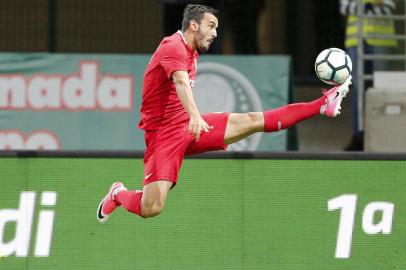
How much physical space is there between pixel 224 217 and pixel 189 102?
149cm

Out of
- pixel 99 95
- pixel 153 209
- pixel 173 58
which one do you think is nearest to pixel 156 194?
pixel 153 209

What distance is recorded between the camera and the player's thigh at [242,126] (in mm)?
10766

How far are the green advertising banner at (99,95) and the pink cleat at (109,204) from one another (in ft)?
12.4

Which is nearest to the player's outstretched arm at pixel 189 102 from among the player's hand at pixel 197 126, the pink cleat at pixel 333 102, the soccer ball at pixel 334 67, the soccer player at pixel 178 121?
the player's hand at pixel 197 126

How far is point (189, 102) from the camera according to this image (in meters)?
10.1

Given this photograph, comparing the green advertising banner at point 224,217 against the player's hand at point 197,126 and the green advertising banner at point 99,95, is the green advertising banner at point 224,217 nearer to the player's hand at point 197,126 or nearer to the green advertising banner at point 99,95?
the player's hand at point 197,126

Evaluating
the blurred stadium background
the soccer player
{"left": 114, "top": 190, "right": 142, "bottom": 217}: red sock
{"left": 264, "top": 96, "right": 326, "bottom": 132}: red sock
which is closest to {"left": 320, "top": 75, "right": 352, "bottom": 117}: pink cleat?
the soccer player

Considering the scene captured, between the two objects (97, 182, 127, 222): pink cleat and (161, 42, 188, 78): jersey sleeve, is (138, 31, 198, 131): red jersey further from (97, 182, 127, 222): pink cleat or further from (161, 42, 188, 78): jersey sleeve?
(97, 182, 127, 222): pink cleat

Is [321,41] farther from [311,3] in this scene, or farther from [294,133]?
[294,133]

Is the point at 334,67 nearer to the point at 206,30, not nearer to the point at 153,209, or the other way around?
the point at 206,30

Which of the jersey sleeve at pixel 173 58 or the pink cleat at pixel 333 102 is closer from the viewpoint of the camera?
the jersey sleeve at pixel 173 58

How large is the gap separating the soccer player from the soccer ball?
87mm

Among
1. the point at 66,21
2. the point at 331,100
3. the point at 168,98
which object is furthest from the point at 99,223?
the point at 66,21

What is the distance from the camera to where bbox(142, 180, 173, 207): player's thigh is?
1073cm
